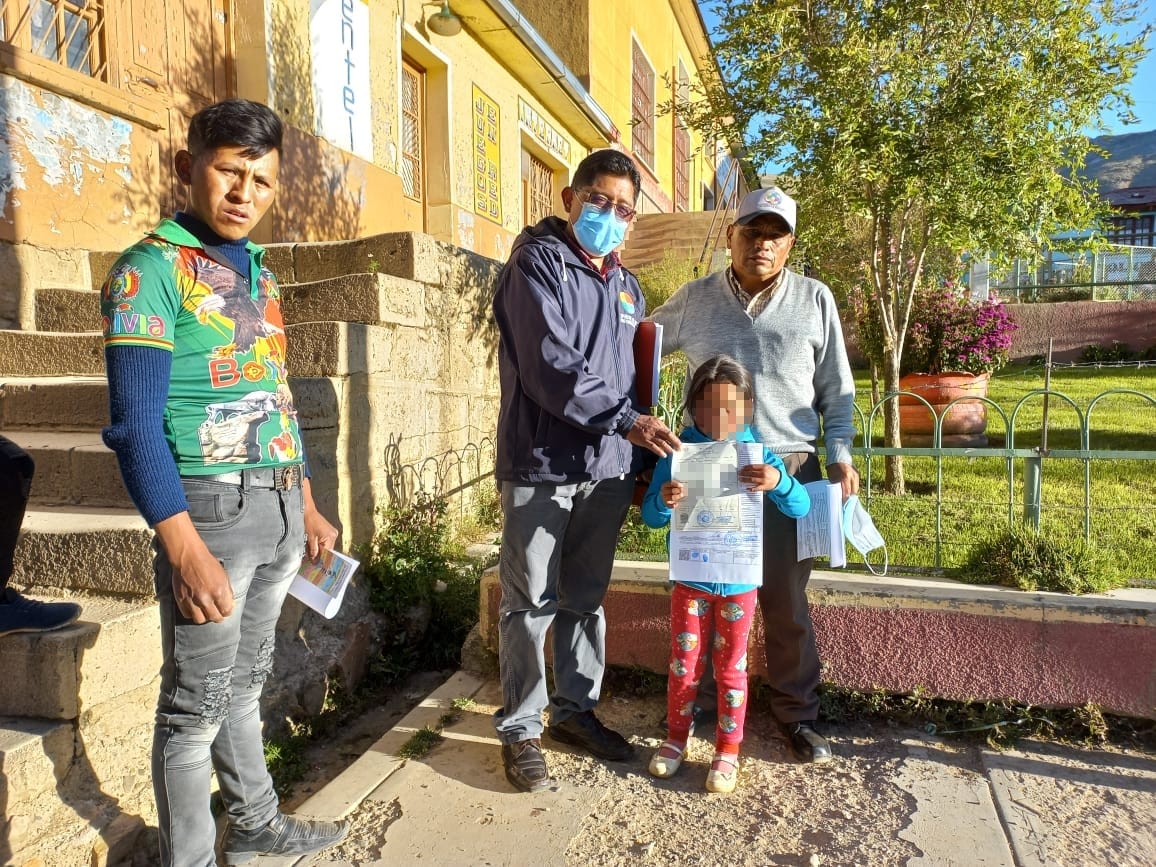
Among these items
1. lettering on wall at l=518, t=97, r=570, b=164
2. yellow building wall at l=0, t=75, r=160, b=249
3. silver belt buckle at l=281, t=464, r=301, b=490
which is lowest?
silver belt buckle at l=281, t=464, r=301, b=490

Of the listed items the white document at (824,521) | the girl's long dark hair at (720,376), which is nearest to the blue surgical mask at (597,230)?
the girl's long dark hair at (720,376)

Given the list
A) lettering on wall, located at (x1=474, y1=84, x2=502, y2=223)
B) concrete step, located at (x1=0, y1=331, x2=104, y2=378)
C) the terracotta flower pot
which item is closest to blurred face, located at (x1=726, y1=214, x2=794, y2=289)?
concrete step, located at (x1=0, y1=331, x2=104, y2=378)

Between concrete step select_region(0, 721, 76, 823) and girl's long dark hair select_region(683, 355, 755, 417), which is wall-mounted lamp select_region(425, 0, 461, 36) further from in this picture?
concrete step select_region(0, 721, 76, 823)

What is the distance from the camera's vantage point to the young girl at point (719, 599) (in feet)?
7.92

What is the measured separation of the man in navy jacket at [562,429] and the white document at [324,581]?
56 cm

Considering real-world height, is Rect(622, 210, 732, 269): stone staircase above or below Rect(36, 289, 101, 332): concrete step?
above

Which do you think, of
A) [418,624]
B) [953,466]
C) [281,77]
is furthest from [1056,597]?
[281,77]

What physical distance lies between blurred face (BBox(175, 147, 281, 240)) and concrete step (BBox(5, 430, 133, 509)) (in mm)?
1454

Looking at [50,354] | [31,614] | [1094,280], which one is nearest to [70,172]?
[50,354]

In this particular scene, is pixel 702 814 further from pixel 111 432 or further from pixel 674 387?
pixel 674 387

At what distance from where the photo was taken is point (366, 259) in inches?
175

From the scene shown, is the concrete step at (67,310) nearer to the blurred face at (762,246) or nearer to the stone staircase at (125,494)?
the stone staircase at (125,494)

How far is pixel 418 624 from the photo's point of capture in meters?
3.80

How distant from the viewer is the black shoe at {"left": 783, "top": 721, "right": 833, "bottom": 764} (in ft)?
8.58
